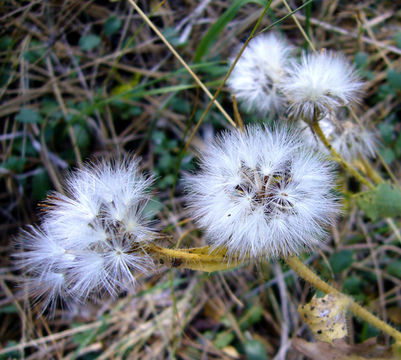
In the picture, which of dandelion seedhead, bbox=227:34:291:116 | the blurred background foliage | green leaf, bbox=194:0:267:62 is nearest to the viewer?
dandelion seedhead, bbox=227:34:291:116

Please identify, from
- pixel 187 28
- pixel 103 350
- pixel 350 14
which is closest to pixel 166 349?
pixel 103 350

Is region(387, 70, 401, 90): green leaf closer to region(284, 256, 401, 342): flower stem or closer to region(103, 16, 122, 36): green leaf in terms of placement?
region(284, 256, 401, 342): flower stem

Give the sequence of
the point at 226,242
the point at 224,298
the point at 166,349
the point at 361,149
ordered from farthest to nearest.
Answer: the point at 224,298, the point at 166,349, the point at 361,149, the point at 226,242

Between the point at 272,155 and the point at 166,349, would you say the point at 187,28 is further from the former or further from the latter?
the point at 166,349

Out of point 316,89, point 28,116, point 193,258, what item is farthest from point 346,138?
point 28,116

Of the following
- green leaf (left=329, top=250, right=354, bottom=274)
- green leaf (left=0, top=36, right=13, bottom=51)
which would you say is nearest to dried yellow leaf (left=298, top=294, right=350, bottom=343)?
green leaf (left=329, top=250, right=354, bottom=274)

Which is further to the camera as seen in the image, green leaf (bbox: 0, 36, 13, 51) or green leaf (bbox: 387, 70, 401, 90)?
green leaf (bbox: 0, 36, 13, 51)

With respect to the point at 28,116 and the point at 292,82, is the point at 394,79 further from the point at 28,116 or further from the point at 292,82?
the point at 28,116
